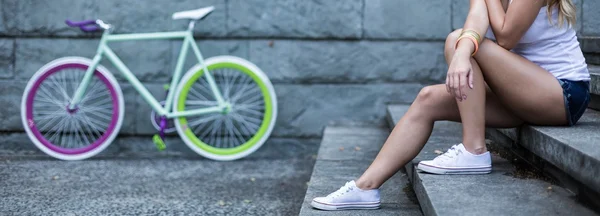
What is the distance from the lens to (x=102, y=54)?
5.73 m

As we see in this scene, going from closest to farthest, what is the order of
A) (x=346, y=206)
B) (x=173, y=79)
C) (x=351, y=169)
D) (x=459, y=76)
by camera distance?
(x=459, y=76) → (x=346, y=206) → (x=351, y=169) → (x=173, y=79)

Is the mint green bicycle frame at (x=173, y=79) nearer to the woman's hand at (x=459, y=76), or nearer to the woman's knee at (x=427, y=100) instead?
the woman's knee at (x=427, y=100)

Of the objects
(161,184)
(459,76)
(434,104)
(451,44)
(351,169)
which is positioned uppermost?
(451,44)

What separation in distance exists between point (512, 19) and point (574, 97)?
385 mm

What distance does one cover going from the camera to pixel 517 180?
3.09 meters

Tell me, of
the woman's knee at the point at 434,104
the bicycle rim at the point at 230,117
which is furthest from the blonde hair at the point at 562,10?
the bicycle rim at the point at 230,117

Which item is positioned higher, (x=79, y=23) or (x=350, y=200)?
(x=79, y=23)

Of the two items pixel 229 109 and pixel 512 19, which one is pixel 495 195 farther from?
pixel 229 109

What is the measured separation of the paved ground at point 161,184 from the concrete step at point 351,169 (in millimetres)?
237

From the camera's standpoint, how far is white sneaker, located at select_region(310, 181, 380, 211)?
10.7 feet

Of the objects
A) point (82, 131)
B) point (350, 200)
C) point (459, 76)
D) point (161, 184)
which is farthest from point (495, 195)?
point (82, 131)

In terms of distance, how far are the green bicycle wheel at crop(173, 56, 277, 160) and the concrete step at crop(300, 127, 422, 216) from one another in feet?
1.68

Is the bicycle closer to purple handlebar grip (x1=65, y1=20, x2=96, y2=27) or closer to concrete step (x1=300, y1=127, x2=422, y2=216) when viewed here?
purple handlebar grip (x1=65, y1=20, x2=96, y2=27)

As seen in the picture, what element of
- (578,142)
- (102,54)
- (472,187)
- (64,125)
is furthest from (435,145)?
(64,125)
